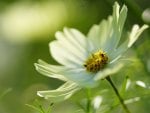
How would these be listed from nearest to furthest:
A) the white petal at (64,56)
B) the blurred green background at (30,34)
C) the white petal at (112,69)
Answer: the white petal at (112,69) → the white petal at (64,56) → the blurred green background at (30,34)

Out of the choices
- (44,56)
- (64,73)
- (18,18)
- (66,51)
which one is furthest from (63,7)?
(64,73)

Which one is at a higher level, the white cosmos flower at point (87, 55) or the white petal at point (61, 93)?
the white cosmos flower at point (87, 55)

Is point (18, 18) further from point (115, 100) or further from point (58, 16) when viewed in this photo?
point (115, 100)

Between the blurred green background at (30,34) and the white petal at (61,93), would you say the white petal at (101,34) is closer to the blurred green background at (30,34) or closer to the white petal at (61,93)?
the white petal at (61,93)

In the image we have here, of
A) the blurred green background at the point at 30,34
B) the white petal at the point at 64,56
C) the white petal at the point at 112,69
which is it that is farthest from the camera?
the blurred green background at the point at 30,34

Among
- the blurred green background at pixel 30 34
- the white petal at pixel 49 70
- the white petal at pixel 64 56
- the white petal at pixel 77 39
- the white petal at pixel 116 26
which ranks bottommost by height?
the white petal at pixel 49 70

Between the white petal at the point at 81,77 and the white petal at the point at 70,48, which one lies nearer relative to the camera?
the white petal at the point at 81,77

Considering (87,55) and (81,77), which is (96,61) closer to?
(87,55)

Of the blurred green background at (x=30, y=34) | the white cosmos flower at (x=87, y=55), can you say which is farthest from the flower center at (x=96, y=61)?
the blurred green background at (x=30, y=34)
